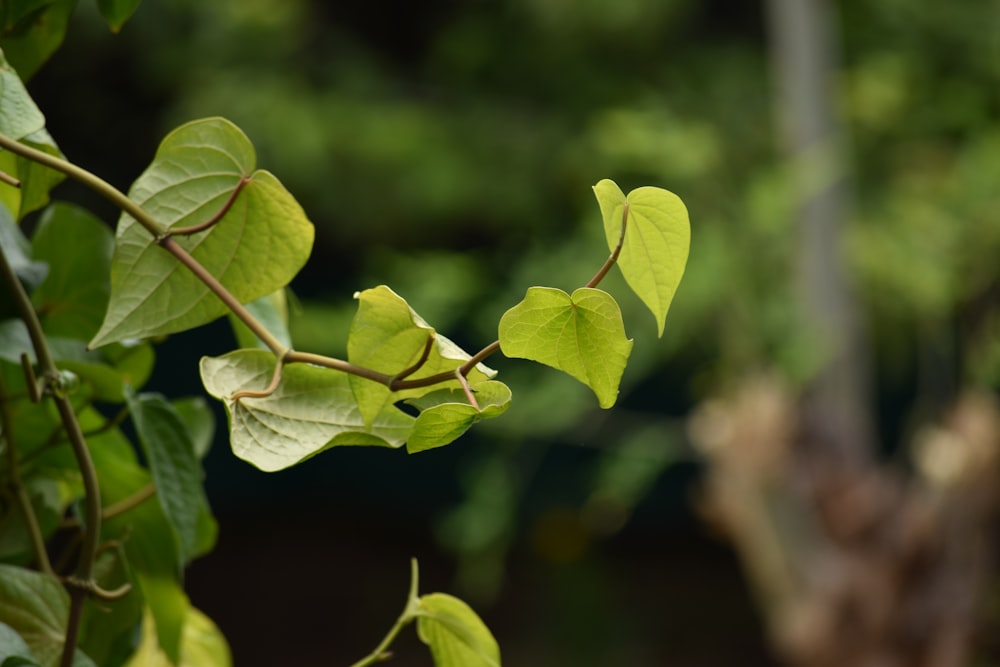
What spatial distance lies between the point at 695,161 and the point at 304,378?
1484mm

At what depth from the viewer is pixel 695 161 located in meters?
1.62

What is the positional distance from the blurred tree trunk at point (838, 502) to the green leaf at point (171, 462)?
1400 millimetres

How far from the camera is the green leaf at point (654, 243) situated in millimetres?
197

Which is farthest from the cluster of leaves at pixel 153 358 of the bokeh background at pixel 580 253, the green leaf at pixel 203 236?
the bokeh background at pixel 580 253

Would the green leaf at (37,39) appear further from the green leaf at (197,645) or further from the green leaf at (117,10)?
the green leaf at (197,645)

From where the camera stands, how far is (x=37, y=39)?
0.84 ft

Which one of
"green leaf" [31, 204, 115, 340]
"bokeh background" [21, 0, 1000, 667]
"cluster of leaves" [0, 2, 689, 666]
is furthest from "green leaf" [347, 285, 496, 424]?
"bokeh background" [21, 0, 1000, 667]

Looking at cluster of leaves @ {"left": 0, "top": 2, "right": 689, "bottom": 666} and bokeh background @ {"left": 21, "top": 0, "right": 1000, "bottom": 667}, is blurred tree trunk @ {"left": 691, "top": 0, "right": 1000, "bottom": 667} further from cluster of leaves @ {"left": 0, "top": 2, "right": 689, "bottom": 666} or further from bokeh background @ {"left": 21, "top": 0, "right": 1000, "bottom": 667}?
cluster of leaves @ {"left": 0, "top": 2, "right": 689, "bottom": 666}

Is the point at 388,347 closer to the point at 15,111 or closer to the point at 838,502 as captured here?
the point at 15,111

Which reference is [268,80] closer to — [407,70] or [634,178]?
[407,70]

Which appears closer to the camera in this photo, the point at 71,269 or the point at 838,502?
the point at 71,269

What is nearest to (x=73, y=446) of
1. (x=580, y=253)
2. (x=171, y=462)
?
(x=171, y=462)

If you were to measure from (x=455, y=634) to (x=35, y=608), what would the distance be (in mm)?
84

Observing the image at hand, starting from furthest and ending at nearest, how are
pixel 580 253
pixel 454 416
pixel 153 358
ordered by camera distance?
pixel 580 253
pixel 153 358
pixel 454 416
